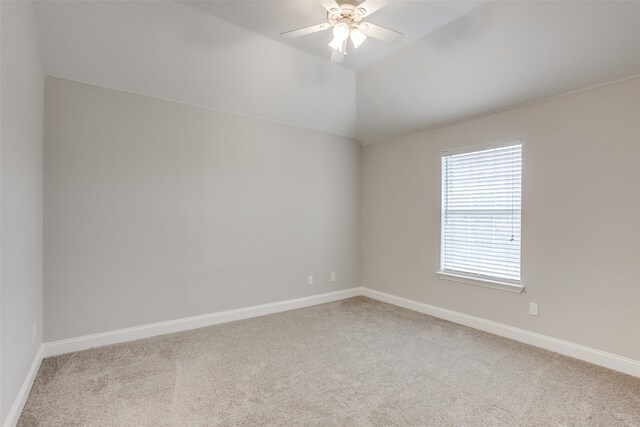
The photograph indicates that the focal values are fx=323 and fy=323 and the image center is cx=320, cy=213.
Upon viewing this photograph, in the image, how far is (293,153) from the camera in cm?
426

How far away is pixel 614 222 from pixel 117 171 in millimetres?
4369

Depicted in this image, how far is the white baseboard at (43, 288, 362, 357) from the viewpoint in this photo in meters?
2.86

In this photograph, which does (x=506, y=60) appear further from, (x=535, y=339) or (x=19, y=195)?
(x=19, y=195)

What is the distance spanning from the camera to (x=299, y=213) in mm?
4316

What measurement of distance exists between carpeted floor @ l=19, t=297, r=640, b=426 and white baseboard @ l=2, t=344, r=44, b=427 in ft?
0.17

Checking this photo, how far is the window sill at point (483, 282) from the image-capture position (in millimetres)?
3190

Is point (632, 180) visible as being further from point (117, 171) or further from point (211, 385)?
point (117, 171)

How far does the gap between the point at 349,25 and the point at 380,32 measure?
0.23 m

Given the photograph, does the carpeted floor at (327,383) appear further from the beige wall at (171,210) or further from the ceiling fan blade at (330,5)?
the ceiling fan blade at (330,5)

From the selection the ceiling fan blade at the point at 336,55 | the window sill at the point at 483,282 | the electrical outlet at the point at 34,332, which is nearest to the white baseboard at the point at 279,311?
the electrical outlet at the point at 34,332

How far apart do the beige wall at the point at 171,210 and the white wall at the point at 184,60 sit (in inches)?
7.6

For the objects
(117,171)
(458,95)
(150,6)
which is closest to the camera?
(150,6)

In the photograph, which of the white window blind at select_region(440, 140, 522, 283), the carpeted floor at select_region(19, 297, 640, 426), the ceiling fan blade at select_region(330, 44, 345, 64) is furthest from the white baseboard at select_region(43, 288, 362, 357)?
the ceiling fan blade at select_region(330, 44, 345, 64)

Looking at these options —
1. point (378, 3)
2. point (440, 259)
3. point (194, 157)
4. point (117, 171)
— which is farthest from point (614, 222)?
point (117, 171)
